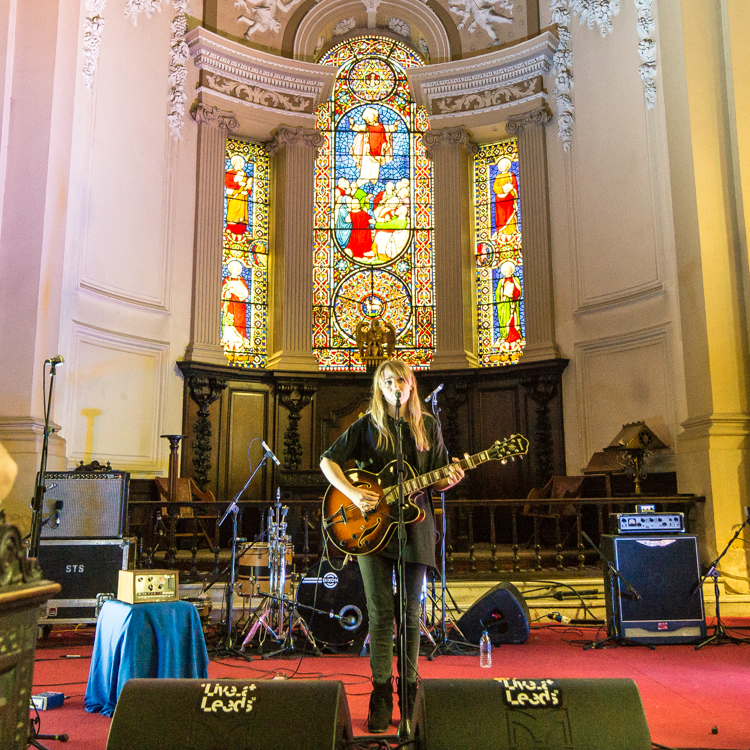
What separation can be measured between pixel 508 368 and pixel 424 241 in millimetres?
2652

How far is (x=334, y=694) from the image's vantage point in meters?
2.08

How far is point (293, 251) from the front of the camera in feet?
37.3

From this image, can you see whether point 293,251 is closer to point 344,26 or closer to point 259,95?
point 259,95

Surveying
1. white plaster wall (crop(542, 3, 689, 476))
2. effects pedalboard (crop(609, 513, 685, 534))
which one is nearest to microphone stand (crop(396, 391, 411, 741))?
effects pedalboard (crop(609, 513, 685, 534))

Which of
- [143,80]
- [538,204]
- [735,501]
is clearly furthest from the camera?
[538,204]

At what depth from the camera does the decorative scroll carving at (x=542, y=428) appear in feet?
33.7

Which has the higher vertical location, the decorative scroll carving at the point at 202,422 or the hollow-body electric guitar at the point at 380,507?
the decorative scroll carving at the point at 202,422

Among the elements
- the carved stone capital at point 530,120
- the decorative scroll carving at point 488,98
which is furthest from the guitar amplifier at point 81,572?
the decorative scroll carving at point 488,98

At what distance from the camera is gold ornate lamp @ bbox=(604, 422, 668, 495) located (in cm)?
852

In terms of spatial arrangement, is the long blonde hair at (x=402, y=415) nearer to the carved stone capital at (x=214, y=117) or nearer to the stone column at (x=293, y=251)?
the stone column at (x=293, y=251)

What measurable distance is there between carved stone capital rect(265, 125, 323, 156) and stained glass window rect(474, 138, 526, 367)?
268 centimetres

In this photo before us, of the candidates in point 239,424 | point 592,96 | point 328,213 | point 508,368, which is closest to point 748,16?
point 592,96

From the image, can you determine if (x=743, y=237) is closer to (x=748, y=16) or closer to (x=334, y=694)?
(x=748, y=16)

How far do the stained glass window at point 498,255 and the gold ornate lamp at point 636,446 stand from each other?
2.59 meters
